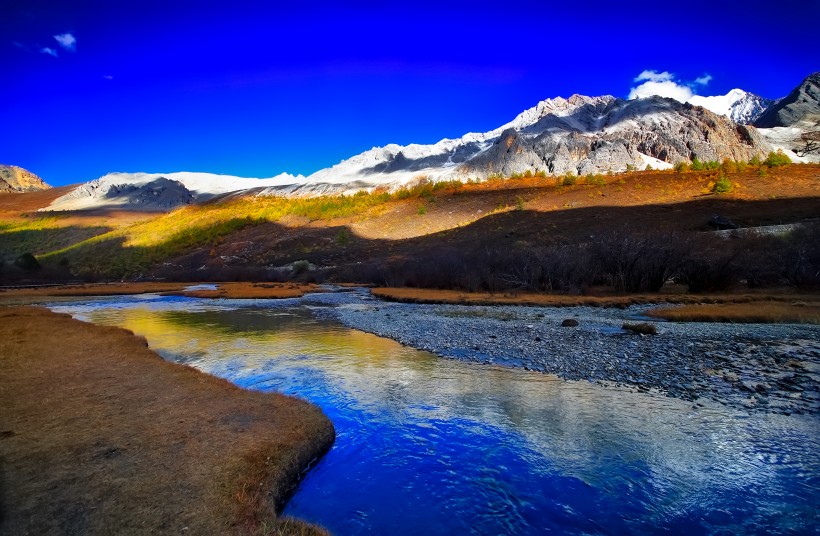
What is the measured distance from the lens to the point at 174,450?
→ 246 inches

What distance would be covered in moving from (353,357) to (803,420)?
36.8ft

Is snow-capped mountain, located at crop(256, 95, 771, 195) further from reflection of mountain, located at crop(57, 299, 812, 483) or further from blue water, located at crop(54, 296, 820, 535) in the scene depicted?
blue water, located at crop(54, 296, 820, 535)

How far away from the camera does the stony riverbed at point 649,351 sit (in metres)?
10.1

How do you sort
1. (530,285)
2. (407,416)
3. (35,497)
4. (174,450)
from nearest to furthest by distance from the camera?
(35,497) < (174,450) < (407,416) < (530,285)

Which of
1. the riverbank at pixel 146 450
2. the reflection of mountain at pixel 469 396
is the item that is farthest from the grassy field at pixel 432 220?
the riverbank at pixel 146 450

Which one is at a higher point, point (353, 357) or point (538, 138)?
point (538, 138)

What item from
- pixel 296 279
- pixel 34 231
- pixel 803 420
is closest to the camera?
pixel 803 420

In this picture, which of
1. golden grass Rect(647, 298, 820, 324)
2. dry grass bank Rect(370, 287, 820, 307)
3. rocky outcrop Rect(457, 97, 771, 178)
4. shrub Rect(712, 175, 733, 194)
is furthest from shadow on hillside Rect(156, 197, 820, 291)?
rocky outcrop Rect(457, 97, 771, 178)

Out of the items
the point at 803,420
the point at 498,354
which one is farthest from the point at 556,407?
the point at 498,354

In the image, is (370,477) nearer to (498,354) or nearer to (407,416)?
(407,416)

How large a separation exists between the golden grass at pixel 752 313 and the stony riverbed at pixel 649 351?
1.21 m

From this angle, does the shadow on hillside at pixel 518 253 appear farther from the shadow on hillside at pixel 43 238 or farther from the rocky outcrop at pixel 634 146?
the rocky outcrop at pixel 634 146

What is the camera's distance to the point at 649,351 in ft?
45.7

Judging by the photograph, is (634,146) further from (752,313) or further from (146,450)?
(146,450)
